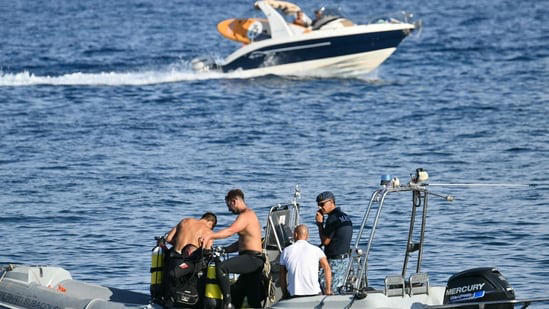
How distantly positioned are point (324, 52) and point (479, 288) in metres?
24.5

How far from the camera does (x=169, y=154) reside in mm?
27516

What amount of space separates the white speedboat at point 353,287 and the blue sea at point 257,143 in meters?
1.56

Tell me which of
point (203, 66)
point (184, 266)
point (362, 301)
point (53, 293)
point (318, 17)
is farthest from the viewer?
point (203, 66)

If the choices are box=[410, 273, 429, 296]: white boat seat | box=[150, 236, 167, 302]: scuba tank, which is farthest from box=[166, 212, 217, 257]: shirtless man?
box=[410, 273, 429, 296]: white boat seat

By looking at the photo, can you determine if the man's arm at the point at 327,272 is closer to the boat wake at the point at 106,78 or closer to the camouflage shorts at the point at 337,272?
the camouflage shorts at the point at 337,272

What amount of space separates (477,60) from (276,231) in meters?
28.9

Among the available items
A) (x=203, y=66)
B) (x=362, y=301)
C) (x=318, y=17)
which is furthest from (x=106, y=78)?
(x=362, y=301)

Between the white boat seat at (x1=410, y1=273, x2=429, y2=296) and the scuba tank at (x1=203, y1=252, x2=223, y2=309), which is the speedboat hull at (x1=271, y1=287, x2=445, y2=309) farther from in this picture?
the scuba tank at (x1=203, y1=252, x2=223, y2=309)

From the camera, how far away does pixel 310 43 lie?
36.3 metres

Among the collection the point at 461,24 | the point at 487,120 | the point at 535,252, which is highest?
the point at 461,24

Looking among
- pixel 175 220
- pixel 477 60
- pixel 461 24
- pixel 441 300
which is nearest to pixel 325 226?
pixel 441 300

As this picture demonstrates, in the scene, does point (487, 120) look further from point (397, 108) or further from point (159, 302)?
point (159, 302)

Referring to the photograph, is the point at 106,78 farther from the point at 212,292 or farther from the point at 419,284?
the point at 419,284

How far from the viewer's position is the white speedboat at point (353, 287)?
12.5 m
